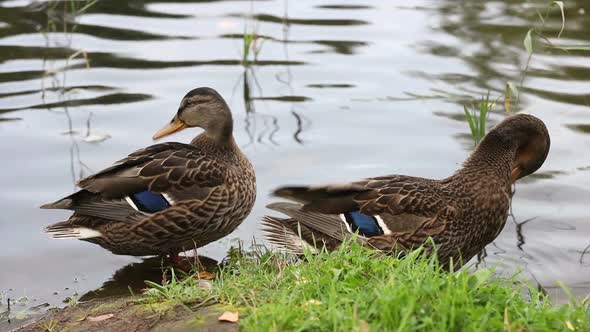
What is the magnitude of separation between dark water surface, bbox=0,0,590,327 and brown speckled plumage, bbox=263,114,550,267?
50 cm

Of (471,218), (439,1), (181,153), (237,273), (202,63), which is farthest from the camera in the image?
(439,1)

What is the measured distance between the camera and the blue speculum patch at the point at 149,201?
620 cm

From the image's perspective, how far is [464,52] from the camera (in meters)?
9.73

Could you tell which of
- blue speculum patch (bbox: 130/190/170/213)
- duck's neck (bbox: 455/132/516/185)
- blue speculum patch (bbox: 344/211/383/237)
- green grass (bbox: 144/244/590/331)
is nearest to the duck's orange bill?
blue speculum patch (bbox: 130/190/170/213)

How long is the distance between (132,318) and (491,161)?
2431 millimetres

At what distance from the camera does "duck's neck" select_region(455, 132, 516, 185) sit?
605cm

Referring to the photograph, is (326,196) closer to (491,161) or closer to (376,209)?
(376,209)

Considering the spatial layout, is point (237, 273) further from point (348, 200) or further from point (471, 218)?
point (471, 218)

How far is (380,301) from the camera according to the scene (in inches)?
153

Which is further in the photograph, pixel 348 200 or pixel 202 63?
pixel 202 63

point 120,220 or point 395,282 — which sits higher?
point 395,282

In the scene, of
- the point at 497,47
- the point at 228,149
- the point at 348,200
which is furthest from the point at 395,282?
the point at 497,47

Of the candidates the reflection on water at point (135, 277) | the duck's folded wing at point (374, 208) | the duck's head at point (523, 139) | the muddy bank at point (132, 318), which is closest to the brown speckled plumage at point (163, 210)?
the reflection on water at point (135, 277)

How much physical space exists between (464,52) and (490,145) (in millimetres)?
3704
